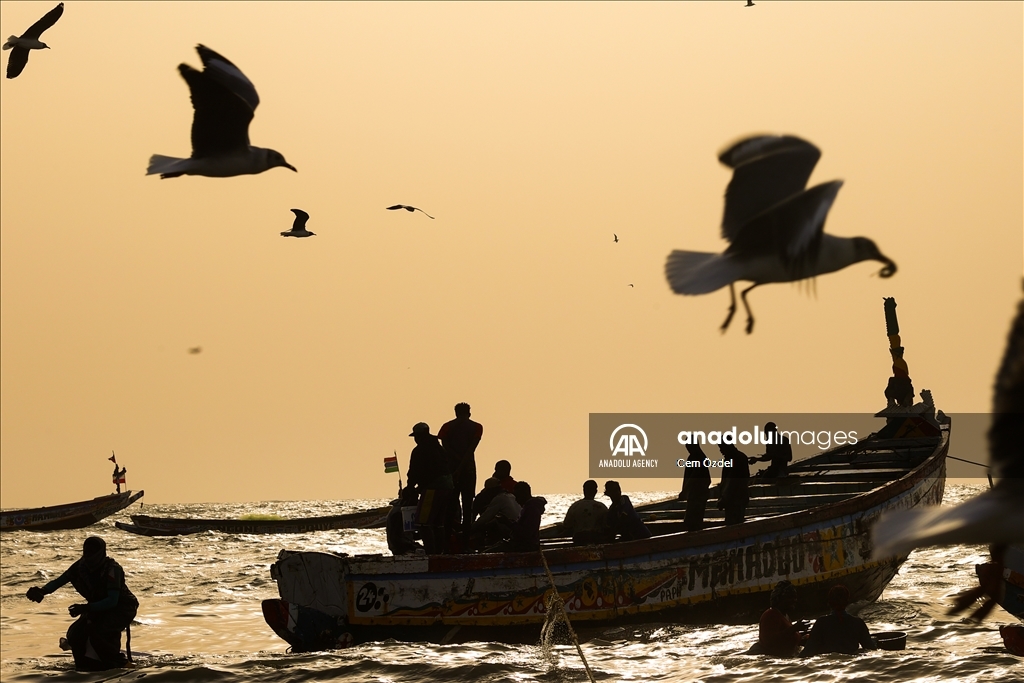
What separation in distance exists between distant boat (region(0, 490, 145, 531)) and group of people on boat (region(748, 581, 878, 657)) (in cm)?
5872

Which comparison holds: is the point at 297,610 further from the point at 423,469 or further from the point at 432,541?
the point at 423,469

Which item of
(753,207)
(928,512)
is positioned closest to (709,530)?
(753,207)

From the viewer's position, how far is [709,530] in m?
13.6

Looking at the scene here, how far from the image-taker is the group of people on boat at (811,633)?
1140cm

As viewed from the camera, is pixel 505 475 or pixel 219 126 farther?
pixel 505 475

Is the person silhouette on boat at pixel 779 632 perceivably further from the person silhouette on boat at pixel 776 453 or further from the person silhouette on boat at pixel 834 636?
the person silhouette on boat at pixel 776 453

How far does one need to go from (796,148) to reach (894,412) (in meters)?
19.0

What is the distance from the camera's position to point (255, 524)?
5288cm

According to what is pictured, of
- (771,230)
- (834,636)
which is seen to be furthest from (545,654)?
(771,230)

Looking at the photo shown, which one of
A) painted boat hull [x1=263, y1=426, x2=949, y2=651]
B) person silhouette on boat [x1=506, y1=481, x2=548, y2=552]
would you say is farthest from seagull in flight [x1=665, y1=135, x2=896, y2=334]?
painted boat hull [x1=263, y1=426, x2=949, y2=651]

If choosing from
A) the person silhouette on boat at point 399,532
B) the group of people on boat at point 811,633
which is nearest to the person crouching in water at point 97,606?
the person silhouette on boat at point 399,532

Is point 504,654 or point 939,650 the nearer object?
point 939,650

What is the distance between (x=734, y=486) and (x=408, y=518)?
4.20 metres

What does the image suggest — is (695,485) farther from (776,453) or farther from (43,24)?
(43,24)
